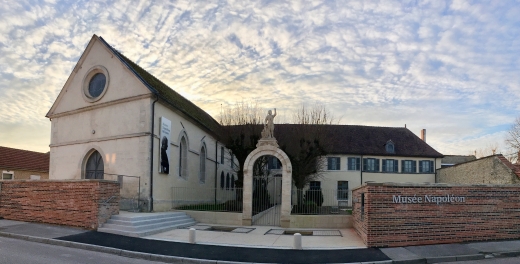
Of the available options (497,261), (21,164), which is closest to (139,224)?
(497,261)

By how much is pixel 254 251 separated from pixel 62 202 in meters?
8.65

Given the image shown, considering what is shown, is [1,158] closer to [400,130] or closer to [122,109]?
[122,109]

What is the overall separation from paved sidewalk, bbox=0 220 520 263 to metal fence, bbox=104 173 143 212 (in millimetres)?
5016

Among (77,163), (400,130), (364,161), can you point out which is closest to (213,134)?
(77,163)

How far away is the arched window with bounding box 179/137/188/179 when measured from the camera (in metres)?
23.7

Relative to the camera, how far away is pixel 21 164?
108ft

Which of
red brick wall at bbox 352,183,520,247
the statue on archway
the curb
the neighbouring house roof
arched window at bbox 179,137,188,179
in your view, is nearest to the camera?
the curb

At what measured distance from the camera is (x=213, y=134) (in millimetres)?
29438

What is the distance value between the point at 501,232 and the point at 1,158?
34447 millimetres

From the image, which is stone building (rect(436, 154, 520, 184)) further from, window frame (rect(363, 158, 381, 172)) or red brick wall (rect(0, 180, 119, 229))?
red brick wall (rect(0, 180, 119, 229))

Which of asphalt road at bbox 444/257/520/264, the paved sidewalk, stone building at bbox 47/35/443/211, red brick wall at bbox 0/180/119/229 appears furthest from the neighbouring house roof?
red brick wall at bbox 0/180/119/229

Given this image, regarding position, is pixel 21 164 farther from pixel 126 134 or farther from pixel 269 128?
pixel 269 128

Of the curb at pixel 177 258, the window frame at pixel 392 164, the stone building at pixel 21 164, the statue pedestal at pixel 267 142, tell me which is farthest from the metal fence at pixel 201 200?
the window frame at pixel 392 164

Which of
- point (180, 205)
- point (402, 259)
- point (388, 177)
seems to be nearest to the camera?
point (402, 259)
